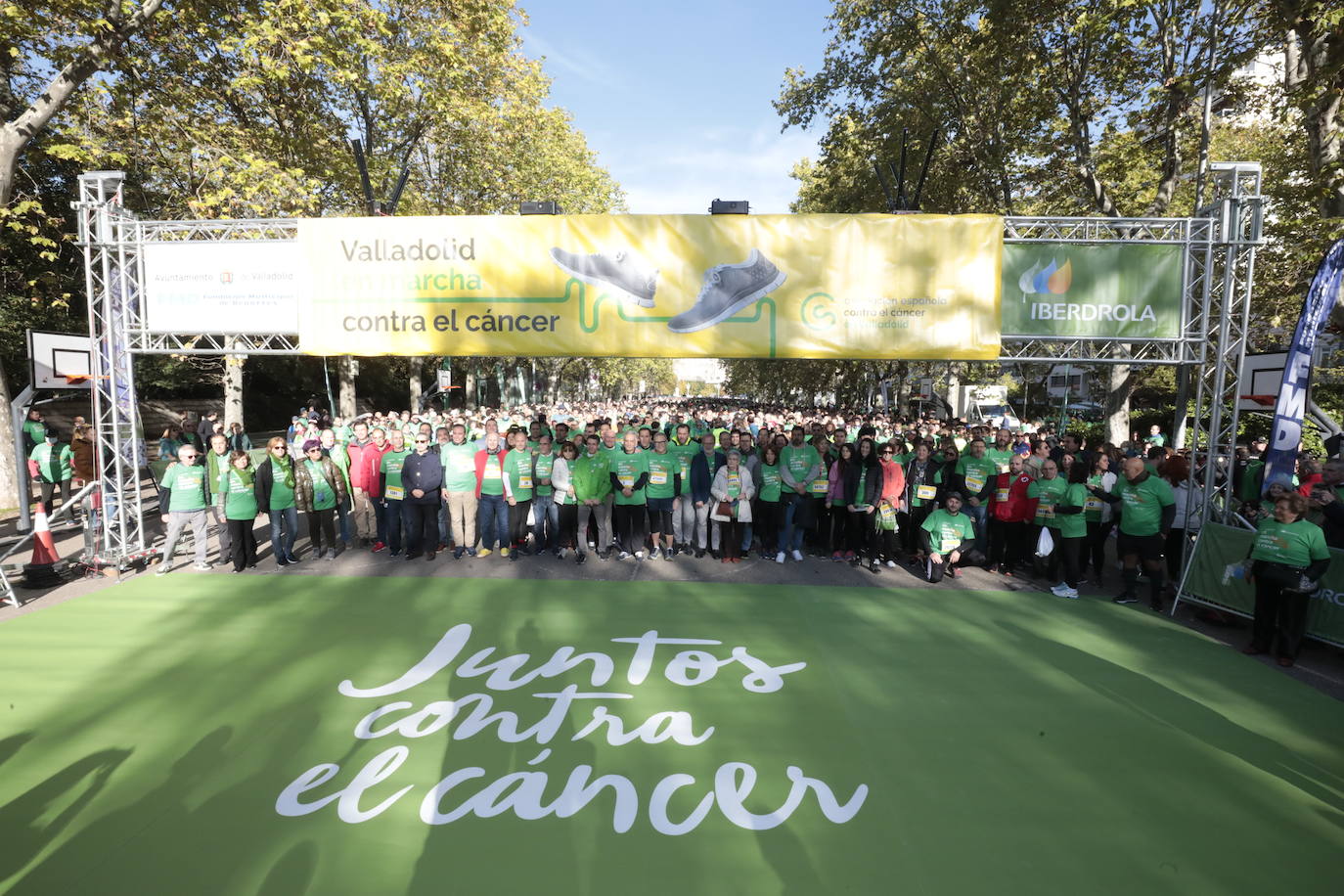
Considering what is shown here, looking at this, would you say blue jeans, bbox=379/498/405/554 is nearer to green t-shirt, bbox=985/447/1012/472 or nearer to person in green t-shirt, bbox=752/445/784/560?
person in green t-shirt, bbox=752/445/784/560

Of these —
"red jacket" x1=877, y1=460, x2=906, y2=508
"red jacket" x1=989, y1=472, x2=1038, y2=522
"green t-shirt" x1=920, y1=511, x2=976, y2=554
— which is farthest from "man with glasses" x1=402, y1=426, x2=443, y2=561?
"red jacket" x1=989, y1=472, x2=1038, y2=522

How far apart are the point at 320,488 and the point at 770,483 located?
6.38 meters

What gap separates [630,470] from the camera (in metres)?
8.80

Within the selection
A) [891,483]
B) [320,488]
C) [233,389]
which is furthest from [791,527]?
[233,389]

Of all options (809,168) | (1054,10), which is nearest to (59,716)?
(1054,10)

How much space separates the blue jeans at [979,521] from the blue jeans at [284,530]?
9454 mm

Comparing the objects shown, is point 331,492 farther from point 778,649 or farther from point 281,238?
point 778,649

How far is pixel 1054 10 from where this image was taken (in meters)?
12.0

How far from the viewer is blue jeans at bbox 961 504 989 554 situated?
28.9ft

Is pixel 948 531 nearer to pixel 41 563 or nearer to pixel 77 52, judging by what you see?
pixel 41 563

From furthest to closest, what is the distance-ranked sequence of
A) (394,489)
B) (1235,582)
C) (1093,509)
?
(394,489), (1093,509), (1235,582)

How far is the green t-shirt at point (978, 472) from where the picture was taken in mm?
8539

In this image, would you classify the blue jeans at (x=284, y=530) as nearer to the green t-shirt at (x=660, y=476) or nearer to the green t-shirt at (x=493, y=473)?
the green t-shirt at (x=493, y=473)

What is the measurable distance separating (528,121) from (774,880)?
74.0 ft
